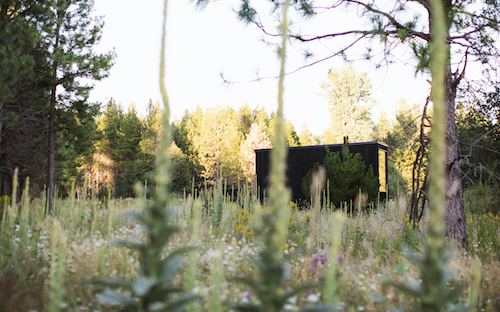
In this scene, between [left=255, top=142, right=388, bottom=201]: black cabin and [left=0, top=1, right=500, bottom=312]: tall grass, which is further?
[left=255, top=142, right=388, bottom=201]: black cabin

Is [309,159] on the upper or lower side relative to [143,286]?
upper

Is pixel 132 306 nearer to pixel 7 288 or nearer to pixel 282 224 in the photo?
pixel 282 224

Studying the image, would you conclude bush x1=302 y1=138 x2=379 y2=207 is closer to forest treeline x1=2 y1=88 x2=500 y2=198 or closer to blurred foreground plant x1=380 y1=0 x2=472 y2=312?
blurred foreground plant x1=380 y1=0 x2=472 y2=312

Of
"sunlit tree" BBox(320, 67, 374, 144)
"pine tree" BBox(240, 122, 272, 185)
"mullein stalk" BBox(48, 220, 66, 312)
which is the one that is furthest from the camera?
"pine tree" BBox(240, 122, 272, 185)

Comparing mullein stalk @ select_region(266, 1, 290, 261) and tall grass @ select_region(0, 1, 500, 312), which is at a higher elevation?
mullein stalk @ select_region(266, 1, 290, 261)

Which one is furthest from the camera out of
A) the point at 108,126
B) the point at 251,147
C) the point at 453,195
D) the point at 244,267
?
the point at 251,147

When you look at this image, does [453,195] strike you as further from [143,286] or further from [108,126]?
[108,126]

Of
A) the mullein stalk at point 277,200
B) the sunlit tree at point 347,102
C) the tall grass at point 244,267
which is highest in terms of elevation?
the sunlit tree at point 347,102

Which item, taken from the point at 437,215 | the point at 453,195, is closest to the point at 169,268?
the point at 437,215

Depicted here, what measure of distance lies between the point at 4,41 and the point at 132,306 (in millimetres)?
9098

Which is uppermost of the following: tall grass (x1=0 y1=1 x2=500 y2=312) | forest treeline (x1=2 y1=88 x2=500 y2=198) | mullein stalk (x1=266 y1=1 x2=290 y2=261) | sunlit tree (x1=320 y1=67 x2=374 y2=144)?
sunlit tree (x1=320 y1=67 x2=374 y2=144)

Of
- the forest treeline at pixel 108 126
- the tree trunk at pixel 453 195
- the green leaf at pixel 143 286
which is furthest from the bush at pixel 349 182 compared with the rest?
the green leaf at pixel 143 286

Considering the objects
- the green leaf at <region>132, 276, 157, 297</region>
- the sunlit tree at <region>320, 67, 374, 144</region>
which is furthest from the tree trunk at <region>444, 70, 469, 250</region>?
the sunlit tree at <region>320, 67, 374, 144</region>

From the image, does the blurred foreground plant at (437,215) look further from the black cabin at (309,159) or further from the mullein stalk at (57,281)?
the black cabin at (309,159)
